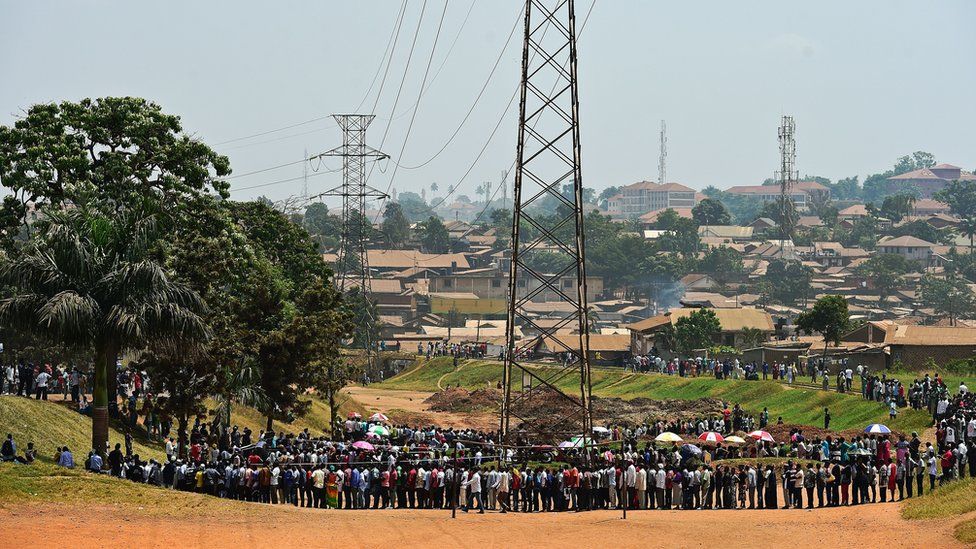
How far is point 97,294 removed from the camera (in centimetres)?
3738

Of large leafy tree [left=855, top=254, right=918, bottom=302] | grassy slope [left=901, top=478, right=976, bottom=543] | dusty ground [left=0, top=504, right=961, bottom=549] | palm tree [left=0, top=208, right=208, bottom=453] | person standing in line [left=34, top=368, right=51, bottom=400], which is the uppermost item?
large leafy tree [left=855, top=254, right=918, bottom=302]

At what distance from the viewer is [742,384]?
7394 cm

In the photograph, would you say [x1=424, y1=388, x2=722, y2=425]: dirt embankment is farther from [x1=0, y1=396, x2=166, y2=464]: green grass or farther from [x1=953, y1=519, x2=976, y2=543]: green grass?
[x1=953, y1=519, x2=976, y2=543]: green grass

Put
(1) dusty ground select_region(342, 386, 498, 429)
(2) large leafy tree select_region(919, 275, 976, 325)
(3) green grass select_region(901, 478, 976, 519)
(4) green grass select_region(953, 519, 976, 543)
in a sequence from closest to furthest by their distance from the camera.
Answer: (4) green grass select_region(953, 519, 976, 543) → (3) green grass select_region(901, 478, 976, 519) → (1) dusty ground select_region(342, 386, 498, 429) → (2) large leafy tree select_region(919, 275, 976, 325)

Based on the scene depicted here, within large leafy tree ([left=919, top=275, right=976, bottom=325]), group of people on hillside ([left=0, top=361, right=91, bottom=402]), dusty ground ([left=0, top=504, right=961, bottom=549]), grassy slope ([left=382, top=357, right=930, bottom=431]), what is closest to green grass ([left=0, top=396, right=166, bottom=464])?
group of people on hillside ([left=0, top=361, right=91, bottom=402])

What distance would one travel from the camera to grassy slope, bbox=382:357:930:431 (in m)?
58.4

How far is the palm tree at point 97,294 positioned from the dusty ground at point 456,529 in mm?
5499

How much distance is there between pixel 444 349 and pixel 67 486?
76003 mm

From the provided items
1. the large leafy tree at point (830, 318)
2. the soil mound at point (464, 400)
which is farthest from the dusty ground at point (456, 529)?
the large leafy tree at point (830, 318)

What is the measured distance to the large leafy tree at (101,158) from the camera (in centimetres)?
5075

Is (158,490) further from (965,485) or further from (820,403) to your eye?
(820,403)

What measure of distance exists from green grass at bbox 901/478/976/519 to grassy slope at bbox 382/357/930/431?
569 inches

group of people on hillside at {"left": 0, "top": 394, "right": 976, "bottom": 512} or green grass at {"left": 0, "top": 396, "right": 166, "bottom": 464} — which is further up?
green grass at {"left": 0, "top": 396, "right": 166, "bottom": 464}

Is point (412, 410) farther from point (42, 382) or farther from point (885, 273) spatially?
point (885, 273)
